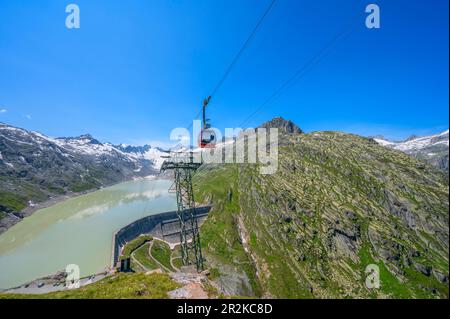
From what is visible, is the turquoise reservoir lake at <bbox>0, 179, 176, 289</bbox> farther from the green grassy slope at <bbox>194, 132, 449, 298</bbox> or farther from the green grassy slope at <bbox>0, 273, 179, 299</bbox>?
the green grassy slope at <bbox>0, 273, 179, 299</bbox>

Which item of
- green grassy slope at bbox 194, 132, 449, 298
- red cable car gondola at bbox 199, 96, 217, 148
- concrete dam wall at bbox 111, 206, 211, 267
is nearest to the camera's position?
red cable car gondola at bbox 199, 96, 217, 148

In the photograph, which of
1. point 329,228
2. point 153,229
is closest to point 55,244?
point 153,229

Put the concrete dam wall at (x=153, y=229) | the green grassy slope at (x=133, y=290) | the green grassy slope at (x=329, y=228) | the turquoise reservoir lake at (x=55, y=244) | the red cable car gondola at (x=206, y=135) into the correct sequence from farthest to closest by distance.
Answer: the green grassy slope at (x=329, y=228)
the concrete dam wall at (x=153, y=229)
the turquoise reservoir lake at (x=55, y=244)
the red cable car gondola at (x=206, y=135)
the green grassy slope at (x=133, y=290)

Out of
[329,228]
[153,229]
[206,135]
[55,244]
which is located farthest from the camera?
[329,228]

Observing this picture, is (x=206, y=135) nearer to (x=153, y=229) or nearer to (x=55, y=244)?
(x=153, y=229)

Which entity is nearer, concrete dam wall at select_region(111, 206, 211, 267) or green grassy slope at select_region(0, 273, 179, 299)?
green grassy slope at select_region(0, 273, 179, 299)

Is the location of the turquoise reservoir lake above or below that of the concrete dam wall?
below

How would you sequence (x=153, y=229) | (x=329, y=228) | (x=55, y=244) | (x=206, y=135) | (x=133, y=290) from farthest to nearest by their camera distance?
(x=329, y=228) < (x=153, y=229) < (x=55, y=244) < (x=206, y=135) < (x=133, y=290)

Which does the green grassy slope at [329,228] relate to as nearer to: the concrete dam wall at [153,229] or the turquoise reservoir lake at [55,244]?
the concrete dam wall at [153,229]

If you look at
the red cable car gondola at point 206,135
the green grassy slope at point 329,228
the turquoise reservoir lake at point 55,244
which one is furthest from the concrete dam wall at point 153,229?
the red cable car gondola at point 206,135

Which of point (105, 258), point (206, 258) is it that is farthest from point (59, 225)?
point (206, 258)

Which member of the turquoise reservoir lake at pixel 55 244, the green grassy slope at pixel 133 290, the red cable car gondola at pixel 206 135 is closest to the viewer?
the green grassy slope at pixel 133 290

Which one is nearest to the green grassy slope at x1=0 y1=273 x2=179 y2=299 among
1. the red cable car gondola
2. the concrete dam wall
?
the red cable car gondola
